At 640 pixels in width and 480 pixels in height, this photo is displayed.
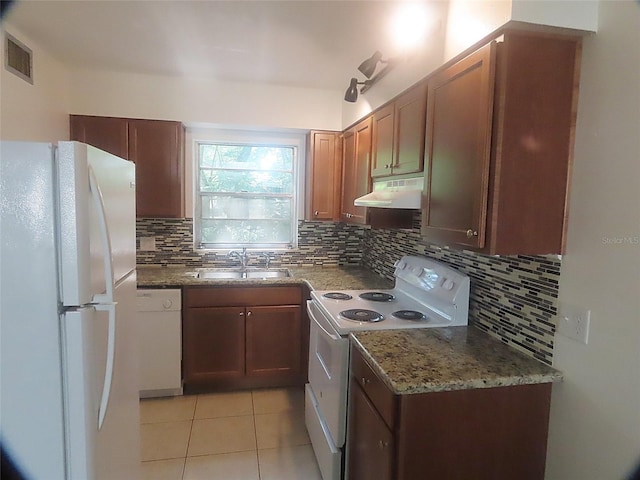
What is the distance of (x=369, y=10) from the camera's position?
1.87 m

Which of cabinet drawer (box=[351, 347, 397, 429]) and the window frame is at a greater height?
the window frame

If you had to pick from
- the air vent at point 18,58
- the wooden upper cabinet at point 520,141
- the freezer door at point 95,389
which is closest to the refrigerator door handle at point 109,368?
the freezer door at point 95,389

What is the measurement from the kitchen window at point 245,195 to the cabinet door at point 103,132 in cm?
61

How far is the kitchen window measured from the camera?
3430mm

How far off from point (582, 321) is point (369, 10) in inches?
63.3

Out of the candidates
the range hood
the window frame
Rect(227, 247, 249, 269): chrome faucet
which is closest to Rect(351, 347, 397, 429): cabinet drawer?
the range hood

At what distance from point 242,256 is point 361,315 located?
1.65m

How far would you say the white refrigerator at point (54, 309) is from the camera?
1.08m

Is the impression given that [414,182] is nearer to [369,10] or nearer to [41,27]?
[369,10]

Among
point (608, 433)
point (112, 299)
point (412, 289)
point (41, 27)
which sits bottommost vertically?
point (608, 433)

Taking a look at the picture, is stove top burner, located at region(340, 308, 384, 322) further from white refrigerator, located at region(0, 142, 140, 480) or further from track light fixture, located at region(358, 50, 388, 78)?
track light fixture, located at region(358, 50, 388, 78)

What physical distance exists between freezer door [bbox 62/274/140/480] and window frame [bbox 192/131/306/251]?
1.96 metres

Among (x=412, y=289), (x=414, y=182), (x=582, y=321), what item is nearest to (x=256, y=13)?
(x=414, y=182)

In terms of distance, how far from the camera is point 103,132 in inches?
115
